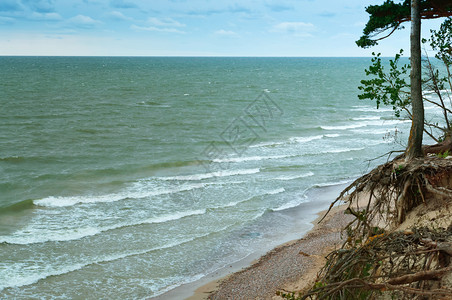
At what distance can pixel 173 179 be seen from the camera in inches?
857

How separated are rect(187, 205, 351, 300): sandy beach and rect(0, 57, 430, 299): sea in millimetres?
807

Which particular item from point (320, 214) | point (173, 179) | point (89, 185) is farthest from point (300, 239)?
point (89, 185)

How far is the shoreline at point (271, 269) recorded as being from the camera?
10734 mm

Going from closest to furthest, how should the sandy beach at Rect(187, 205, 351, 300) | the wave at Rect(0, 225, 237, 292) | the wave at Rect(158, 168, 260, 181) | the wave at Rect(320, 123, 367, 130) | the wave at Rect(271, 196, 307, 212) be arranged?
the sandy beach at Rect(187, 205, 351, 300) → the wave at Rect(0, 225, 237, 292) → the wave at Rect(271, 196, 307, 212) → the wave at Rect(158, 168, 260, 181) → the wave at Rect(320, 123, 367, 130)

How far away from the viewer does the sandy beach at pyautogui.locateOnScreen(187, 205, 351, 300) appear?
10.4 m

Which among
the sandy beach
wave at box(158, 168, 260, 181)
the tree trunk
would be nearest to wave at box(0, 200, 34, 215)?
wave at box(158, 168, 260, 181)

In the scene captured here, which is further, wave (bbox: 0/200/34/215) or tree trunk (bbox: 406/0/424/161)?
wave (bbox: 0/200/34/215)

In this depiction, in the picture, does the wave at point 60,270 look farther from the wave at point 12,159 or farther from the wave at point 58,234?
the wave at point 12,159

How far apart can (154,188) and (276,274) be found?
10203 mm

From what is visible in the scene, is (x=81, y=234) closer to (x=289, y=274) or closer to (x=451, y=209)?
(x=289, y=274)

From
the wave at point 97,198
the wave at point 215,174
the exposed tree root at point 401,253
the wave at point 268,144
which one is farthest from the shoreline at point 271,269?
the wave at point 268,144

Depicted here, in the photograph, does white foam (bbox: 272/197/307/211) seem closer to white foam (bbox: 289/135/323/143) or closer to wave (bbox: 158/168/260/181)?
wave (bbox: 158/168/260/181)

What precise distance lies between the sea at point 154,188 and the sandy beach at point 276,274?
31.8 inches

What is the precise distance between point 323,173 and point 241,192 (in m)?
5.68
